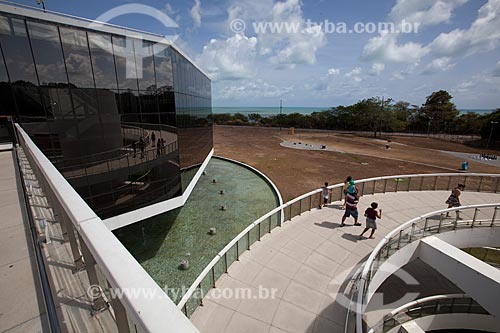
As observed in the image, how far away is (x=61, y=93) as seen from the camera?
363 inches

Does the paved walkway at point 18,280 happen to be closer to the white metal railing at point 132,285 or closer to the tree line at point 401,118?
the white metal railing at point 132,285

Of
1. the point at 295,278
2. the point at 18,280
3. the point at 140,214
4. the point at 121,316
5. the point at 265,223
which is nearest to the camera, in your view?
the point at 121,316

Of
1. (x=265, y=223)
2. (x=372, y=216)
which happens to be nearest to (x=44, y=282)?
(x=265, y=223)

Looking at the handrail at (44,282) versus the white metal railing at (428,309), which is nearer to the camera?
the handrail at (44,282)

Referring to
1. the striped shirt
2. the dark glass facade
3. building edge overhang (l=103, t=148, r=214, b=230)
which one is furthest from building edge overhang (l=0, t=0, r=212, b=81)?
the striped shirt

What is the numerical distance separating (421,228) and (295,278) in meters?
6.07

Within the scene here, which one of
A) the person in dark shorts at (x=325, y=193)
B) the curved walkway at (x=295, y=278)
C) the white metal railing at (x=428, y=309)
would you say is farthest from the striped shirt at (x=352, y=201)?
the white metal railing at (x=428, y=309)

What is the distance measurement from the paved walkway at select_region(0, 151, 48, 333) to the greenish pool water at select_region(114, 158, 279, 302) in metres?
6.70

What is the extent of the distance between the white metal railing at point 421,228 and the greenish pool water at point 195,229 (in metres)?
6.66

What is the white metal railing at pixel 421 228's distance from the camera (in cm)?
670

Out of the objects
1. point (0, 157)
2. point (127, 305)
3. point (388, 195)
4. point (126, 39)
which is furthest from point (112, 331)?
point (388, 195)

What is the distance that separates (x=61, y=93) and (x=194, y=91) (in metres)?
9.39

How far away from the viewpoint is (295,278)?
7.00 meters

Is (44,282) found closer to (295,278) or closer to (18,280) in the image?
(18,280)
